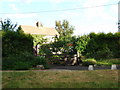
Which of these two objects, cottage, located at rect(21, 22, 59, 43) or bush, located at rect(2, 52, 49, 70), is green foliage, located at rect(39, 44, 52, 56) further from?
cottage, located at rect(21, 22, 59, 43)

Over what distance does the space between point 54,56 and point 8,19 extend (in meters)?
26.6

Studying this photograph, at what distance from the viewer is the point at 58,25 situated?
4972 centimetres

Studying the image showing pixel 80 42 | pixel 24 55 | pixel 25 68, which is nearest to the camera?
pixel 25 68

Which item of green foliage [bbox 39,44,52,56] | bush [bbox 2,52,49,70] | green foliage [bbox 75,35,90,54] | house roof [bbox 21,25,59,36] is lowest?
bush [bbox 2,52,49,70]

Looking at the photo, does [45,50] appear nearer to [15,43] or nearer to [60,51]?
[60,51]

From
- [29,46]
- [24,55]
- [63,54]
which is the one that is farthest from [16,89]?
[29,46]

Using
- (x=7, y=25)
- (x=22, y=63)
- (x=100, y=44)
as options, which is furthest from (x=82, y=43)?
(x=7, y=25)

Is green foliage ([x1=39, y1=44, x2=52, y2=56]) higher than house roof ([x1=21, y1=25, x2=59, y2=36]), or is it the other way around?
house roof ([x1=21, y1=25, x2=59, y2=36])

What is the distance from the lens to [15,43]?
14508 mm

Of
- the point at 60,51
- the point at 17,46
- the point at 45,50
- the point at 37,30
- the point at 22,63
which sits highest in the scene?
the point at 37,30

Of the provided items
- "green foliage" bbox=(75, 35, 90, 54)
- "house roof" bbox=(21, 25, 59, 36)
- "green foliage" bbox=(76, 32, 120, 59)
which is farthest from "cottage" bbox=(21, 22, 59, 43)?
"green foliage" bbox=(75, 35, 90, 54)

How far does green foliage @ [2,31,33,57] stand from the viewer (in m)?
14.2

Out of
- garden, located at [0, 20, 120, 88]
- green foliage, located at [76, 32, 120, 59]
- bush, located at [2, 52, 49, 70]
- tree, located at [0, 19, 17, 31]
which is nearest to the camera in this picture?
bush, located at [2, 52, 49, 70]

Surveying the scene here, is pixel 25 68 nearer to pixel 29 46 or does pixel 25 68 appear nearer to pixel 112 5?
pixel 29 46
